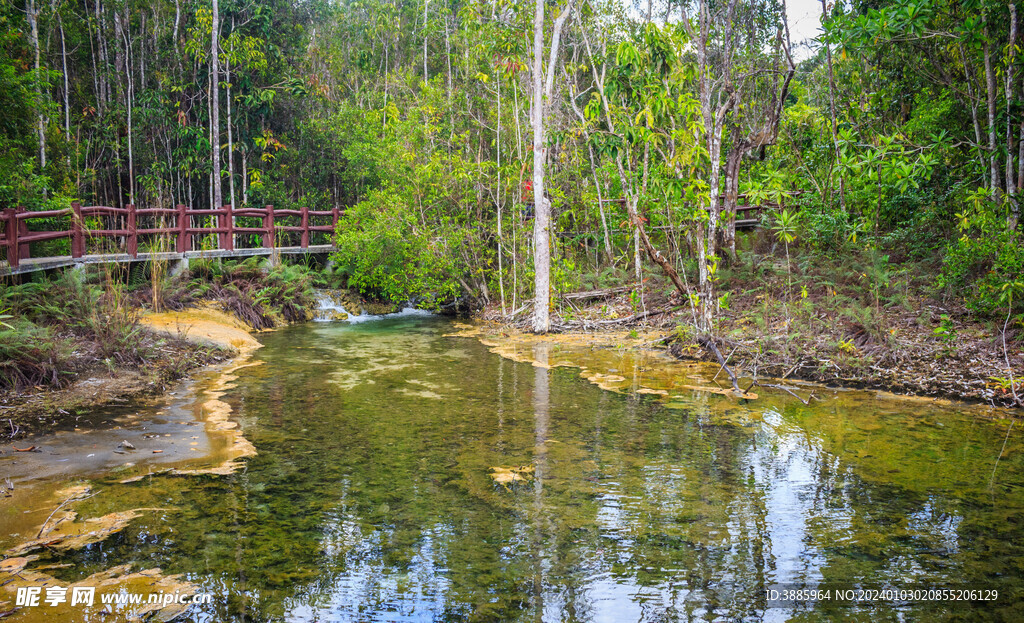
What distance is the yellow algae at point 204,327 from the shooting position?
10617mm

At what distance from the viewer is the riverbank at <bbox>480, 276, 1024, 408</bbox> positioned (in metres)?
7.61

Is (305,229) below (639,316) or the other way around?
the other way around

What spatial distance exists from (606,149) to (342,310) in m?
8.84

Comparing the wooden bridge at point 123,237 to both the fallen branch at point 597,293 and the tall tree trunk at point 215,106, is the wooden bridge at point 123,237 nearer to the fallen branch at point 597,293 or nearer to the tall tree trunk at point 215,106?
the tall tree trunk at point 215,106

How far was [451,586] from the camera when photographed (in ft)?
11.9

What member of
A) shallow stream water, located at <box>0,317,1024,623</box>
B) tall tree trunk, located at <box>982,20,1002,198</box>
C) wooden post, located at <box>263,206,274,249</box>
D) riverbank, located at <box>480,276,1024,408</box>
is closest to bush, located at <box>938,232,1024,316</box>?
riverbank, located at <box>480,276,1024,408</box>

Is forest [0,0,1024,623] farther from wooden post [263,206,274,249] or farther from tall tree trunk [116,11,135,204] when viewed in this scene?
tall tree trunk [116,11,135,204]

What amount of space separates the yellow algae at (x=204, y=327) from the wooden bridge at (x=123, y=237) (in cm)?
109

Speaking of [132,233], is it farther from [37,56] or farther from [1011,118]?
[1011,118]

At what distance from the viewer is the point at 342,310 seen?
17.2 metres

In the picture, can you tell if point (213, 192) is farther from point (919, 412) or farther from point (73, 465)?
point (919, 412)

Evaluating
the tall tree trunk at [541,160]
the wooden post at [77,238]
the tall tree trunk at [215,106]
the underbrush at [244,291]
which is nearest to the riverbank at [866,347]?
the tall tree trunk at [541,160]

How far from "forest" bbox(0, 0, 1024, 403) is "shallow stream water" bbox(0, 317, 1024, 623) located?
2884 mm

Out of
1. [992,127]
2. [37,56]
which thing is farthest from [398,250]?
[992,127]
